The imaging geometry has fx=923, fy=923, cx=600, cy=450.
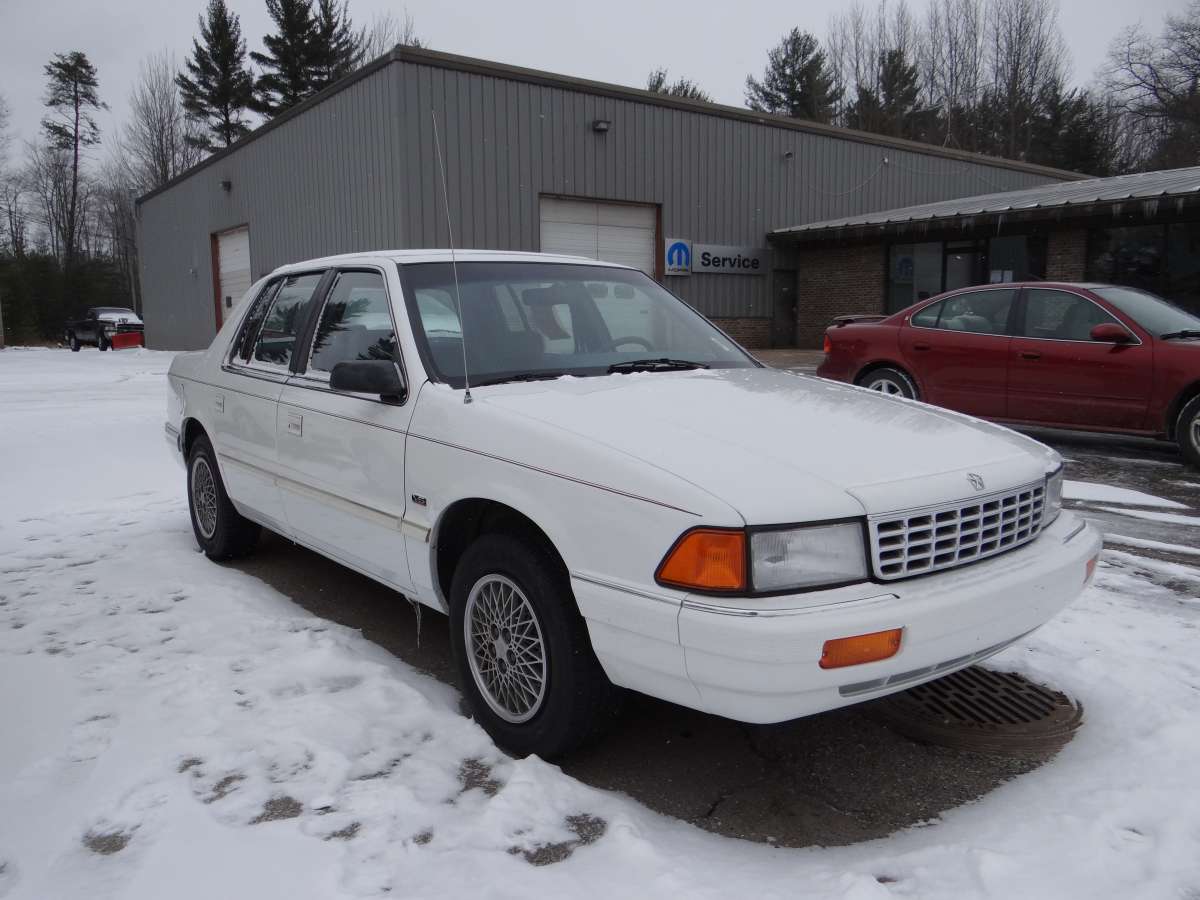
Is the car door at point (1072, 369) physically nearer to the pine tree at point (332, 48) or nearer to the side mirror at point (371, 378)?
the side mirror at point (371, 378)

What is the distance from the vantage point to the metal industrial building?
17.2 metres

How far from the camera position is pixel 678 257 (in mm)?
20922

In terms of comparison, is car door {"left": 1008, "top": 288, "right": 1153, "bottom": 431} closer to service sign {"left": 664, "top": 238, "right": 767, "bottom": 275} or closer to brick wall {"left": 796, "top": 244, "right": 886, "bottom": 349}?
service sign {"left": 664, "top": 238, "right": 767, "bottom": 275}

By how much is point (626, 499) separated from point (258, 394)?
8.50 feet

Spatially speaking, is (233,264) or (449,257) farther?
(233,264)

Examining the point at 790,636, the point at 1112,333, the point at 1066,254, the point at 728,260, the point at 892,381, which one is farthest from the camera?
the point at 728,260

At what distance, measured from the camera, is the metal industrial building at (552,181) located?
56.3 ft

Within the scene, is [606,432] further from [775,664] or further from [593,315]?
[593,315]

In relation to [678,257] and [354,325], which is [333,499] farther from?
[678,257]

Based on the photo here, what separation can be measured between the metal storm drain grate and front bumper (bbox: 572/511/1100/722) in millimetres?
585

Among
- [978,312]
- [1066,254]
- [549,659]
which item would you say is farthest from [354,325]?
[1066,254]

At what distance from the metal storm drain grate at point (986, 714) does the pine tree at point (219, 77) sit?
154ft

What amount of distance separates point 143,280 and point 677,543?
36.0 m

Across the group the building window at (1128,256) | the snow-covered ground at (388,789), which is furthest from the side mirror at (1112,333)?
the building window at (1128,256)
